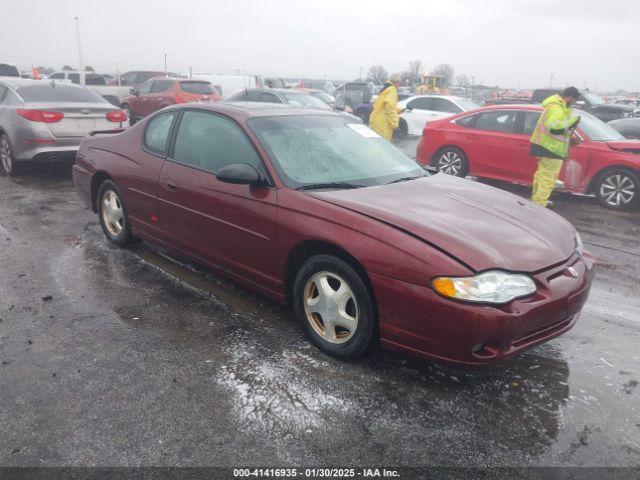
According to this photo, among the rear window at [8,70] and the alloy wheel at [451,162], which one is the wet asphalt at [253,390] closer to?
the alloy wheel at [451,162]

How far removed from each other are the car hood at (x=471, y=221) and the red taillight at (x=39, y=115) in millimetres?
6045

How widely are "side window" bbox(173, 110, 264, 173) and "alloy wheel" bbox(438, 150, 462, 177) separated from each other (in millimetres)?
6120

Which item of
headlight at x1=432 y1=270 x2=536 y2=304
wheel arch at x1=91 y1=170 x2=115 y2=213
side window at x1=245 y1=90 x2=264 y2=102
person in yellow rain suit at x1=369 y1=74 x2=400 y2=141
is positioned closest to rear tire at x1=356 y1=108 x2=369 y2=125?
side window at x1=245 y1=90 x2=264 y2=102

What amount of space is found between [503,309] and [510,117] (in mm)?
6862

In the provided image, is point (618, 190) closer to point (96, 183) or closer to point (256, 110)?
point (256, 110)

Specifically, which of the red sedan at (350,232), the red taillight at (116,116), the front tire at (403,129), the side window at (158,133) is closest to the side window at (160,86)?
the red taillight at (116,116)

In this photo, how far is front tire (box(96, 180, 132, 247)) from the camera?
4918 millimetres

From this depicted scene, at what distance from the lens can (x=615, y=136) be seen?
27.0 feet

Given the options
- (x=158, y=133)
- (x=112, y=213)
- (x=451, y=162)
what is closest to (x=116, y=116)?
(x=112, y=213)

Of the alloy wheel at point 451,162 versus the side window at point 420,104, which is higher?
the side window at point 420,104

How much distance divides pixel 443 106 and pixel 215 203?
41.7 ft

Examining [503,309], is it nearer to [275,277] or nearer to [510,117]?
[275,277]

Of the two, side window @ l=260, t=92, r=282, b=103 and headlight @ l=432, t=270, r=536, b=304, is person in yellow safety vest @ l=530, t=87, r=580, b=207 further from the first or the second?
side window @ l=260, t=92, r=282, b=103

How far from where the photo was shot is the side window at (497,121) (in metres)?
8.58
